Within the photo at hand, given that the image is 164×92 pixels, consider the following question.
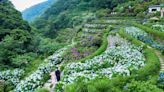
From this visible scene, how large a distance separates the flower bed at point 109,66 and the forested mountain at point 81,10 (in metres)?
28.9

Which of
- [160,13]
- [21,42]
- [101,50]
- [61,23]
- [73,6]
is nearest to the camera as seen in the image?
[101,50]

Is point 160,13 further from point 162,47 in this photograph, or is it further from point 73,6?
point 73,6

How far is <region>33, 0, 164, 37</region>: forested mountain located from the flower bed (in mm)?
28949

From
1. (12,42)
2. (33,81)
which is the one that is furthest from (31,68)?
(33,81)

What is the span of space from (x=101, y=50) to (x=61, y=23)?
1908 inches

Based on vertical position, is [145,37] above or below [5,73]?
above

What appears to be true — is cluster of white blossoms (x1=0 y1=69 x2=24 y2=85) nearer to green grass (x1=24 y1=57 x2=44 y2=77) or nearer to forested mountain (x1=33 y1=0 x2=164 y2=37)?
green grass (x1=24 y1=57 x2=44 y2=77)

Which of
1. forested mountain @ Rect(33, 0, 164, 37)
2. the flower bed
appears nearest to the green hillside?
the flower bed

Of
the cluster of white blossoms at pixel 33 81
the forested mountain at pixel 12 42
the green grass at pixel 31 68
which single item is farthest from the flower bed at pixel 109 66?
the forested mountain at pixel 12 42

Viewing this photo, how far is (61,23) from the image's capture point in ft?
216

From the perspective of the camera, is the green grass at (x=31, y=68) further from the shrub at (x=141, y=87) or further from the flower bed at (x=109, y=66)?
the shrub at (x=141, y=87)

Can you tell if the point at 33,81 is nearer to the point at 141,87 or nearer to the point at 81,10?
the point at 141,87

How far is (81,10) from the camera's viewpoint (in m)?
69.2

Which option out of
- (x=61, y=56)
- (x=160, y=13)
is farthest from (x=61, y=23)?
(x=61, y=56)
